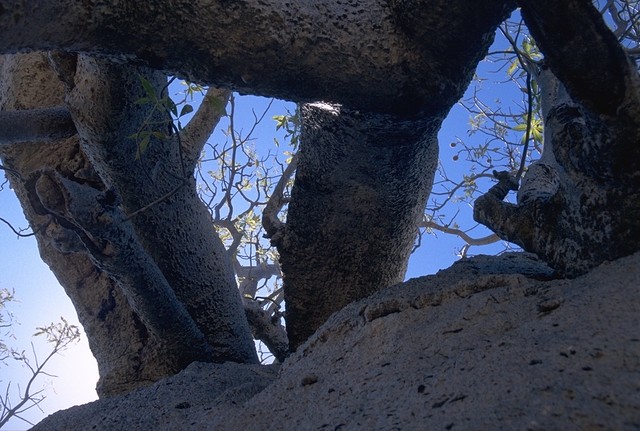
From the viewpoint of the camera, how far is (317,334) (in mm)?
1585

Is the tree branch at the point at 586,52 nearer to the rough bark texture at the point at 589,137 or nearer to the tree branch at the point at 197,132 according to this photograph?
the rough bark texture at the point at 589,137

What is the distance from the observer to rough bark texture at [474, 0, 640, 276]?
1166mm

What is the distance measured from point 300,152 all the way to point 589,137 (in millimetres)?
1133

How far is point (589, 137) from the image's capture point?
4.14 ft

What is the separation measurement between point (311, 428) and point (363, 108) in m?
0.96

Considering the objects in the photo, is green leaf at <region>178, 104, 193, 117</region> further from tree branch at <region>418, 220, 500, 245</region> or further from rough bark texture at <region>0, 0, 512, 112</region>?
tree branch at <region>418, 220, 500, 245</region>

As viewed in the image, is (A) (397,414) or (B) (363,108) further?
(B) (363,108)

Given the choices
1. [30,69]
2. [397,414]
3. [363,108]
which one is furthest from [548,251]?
[30,69]

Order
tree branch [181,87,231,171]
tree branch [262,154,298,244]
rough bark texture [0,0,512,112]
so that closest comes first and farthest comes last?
rough bark texture [0,0,512,112]
tree branch [262,154,298,244]
tree branch [181,87,231,171]

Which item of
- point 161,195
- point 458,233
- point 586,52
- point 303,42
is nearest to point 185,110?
point 161,195

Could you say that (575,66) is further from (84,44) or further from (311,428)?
(84,44)

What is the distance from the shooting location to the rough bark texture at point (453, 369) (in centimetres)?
75

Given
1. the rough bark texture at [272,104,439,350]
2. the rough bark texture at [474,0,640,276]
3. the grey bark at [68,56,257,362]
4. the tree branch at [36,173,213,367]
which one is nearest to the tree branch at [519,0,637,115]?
the rough bark texture at [474,0,640,276]

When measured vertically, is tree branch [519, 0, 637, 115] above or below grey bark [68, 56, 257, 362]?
below
